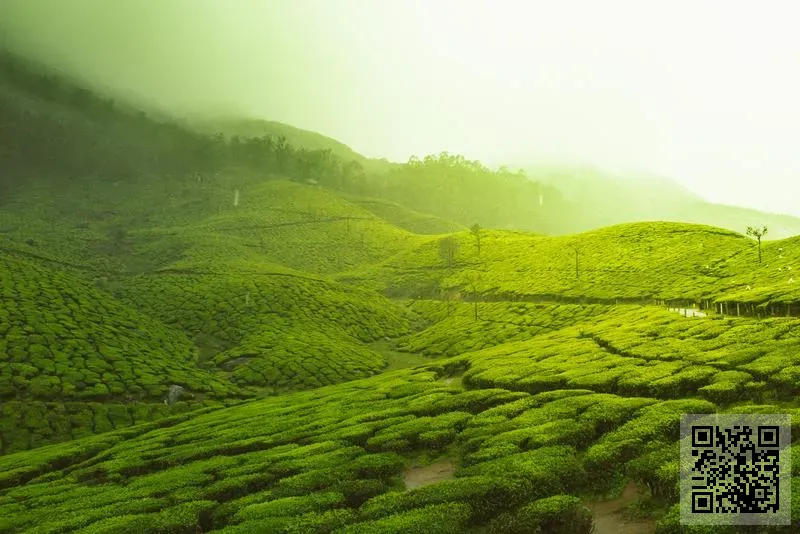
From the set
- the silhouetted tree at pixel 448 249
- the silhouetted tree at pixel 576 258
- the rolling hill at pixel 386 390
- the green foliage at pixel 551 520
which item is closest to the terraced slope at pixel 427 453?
the green foliage at pixel 551 520

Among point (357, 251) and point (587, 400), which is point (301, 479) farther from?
point (357, 251)

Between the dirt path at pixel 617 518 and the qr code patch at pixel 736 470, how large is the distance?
236cm

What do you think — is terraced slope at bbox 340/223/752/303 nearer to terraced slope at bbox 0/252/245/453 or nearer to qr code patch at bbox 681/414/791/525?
qr code patch at bbox 681/414/791/525

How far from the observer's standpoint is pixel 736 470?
21562mm

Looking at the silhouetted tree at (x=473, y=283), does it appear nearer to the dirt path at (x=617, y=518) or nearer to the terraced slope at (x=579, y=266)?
the terraced slope at (x=579, y=266)

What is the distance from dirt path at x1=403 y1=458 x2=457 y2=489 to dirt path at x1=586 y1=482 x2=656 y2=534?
9122 millimetres

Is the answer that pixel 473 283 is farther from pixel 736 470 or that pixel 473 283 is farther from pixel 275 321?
pixel 736 470

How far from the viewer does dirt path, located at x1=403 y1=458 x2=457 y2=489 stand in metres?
30.4

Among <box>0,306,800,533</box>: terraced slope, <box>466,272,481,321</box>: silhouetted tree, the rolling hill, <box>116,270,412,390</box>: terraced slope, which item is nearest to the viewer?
<box>0,306,800,533</box>: terraced slope

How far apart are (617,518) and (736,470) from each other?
219 inches

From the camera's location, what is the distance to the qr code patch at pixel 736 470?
1873 centimetres

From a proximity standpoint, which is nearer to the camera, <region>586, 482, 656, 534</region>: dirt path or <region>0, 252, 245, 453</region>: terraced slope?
<region>586, 482, 656, 534</region>: dirt path

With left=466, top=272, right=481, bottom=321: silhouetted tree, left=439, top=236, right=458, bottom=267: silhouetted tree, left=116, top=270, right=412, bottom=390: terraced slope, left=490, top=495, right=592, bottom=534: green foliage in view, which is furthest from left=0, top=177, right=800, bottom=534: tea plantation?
left=439, top=236, right=458, bottom=267: silhouetted tree

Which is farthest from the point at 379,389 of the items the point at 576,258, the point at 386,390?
the point at 576,258
